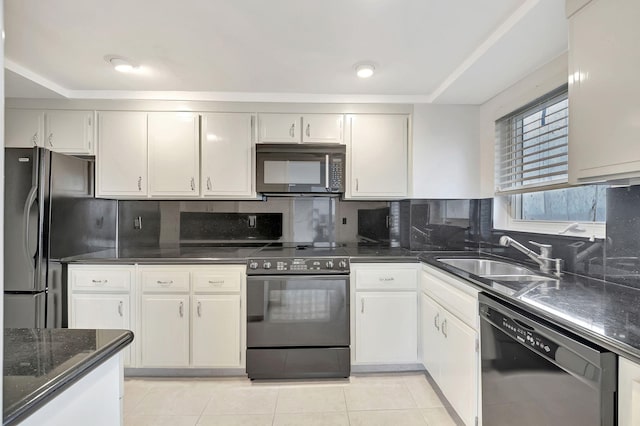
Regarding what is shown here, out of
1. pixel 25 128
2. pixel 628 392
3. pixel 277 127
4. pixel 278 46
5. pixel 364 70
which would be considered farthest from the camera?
pixel 277 127

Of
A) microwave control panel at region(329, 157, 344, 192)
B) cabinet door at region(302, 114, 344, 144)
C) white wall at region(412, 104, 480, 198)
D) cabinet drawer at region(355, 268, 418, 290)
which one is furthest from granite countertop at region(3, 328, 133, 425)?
white wall at region(412, 104, 480, 198)

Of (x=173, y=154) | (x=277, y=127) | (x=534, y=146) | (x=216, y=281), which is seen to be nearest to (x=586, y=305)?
(x=534, y=146)

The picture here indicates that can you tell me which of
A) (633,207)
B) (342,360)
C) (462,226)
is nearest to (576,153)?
(633,207)

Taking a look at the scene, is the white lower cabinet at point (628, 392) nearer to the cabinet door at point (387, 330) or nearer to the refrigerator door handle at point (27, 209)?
the cabinet door at point (387, 330)

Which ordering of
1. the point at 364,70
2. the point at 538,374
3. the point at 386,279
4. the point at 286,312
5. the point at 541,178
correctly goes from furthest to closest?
1. the point at 386,279
2. the point at 286,312
3. the point at 364,70
4. the point at 541,178
5. the point at 538,374

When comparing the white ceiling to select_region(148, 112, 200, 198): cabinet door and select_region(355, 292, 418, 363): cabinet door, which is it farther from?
select_region(355, 292, 418, 363): cabinet door

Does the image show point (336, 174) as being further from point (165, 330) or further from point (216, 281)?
point (165, 330)

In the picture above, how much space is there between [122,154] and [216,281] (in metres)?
1.35

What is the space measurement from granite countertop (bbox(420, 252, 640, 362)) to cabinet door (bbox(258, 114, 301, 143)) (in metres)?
1.69

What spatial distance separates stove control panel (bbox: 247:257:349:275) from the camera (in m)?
2.23

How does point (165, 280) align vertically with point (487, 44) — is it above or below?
below

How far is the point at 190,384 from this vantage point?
2.22m

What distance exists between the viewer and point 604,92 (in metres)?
1.16


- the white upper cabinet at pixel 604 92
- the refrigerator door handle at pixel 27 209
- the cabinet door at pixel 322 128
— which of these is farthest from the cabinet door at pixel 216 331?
the white upper cabinet at pixel 604 92
